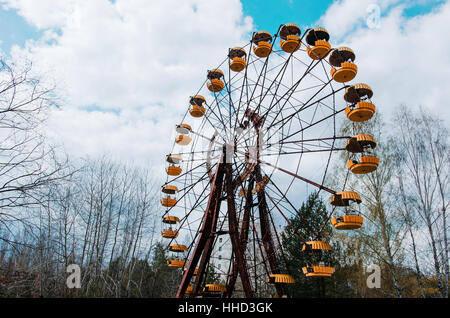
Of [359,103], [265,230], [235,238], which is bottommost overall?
[235,238]

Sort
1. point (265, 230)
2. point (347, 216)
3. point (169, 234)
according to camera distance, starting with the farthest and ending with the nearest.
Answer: point (169, 234), point (265, 230), point (347, 216)

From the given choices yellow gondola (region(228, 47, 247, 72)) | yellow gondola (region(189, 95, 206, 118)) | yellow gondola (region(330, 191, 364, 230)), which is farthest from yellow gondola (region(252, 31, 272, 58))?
yellow gondola (region(330, 191, 364, 230))

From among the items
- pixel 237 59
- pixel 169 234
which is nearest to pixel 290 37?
pixel 237 59

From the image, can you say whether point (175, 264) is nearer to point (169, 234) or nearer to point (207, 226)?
point (169, 234)

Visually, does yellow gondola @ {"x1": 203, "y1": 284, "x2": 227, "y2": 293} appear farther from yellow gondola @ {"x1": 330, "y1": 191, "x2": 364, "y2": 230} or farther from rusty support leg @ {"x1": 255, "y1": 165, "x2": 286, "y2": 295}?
yellow gondola @ {"x1": 330, "y1": 191, "x2": 364, "y2": 230}

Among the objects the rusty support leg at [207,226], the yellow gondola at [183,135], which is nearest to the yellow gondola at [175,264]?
the rusty support leg at [207,226]

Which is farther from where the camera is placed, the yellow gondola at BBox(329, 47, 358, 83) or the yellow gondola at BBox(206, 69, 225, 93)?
the yellow gondola at BBox(206, 69, 225, 93)

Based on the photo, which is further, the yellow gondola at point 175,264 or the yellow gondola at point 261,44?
the yellow gondola at point 261,44

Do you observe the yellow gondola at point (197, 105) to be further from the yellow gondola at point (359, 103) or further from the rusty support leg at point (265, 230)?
the yellow gondola at point (359, 103)

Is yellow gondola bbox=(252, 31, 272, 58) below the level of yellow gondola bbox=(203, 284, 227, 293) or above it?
above

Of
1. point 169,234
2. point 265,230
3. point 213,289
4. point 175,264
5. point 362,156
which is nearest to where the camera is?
point 362,156

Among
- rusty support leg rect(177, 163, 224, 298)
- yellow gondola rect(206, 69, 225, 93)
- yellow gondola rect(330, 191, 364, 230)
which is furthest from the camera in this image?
yellow gondola rect(206, 69, 225, 93)
